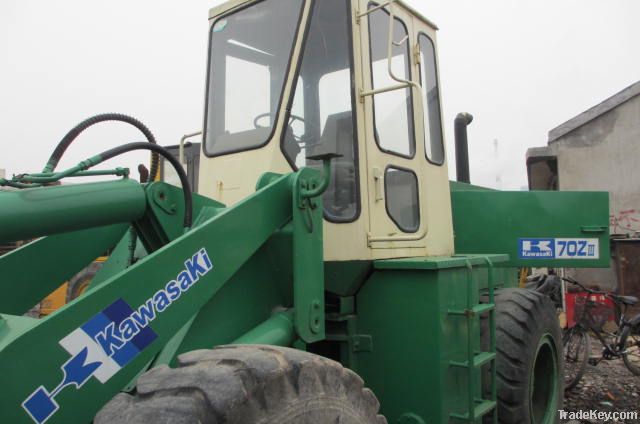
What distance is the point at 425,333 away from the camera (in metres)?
2.98

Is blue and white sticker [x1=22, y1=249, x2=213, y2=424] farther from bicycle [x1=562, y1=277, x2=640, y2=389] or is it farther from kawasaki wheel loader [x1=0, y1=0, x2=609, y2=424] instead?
bicycle [x1=562, y1=277, x2=640, y2=389]

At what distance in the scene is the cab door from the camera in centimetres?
314

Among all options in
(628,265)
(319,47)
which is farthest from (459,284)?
(628,265)

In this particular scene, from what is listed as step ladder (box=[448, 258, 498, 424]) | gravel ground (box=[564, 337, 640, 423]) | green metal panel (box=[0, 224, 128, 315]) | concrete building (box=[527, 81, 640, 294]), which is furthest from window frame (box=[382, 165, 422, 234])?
concrete building (box=[527, 81, 640, 294])

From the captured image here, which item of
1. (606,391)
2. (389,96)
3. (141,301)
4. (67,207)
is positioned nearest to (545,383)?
(389,96)

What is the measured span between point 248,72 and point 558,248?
3.15 meters

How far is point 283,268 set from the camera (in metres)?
2.65

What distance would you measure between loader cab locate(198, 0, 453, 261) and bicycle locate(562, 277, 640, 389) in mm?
4157

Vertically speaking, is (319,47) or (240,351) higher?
(319,47)

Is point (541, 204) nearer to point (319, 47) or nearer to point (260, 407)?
point (319, 47)

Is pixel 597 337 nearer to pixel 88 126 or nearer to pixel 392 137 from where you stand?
pixel 392 137

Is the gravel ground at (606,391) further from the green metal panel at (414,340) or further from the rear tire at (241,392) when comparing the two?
the rear tire at (241,392)

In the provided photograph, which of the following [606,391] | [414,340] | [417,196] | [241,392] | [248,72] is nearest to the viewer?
[241,392]

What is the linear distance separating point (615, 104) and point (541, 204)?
8.61m
